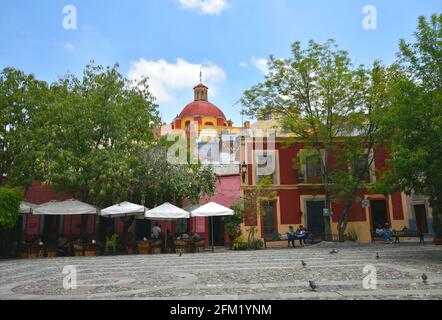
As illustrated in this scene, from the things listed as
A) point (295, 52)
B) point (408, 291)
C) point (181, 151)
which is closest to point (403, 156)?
point (408, 291)

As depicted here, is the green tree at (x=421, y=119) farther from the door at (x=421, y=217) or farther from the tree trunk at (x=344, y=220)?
the door at (x=421, y=217)

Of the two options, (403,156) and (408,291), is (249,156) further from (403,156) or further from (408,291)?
(408,291)

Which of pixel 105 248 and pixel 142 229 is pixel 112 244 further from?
pixel 142 229

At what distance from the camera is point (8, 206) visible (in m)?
14.7

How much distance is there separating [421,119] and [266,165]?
12874 mm

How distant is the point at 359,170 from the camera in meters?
22.9

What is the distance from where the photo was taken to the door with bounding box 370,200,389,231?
24.1 meters

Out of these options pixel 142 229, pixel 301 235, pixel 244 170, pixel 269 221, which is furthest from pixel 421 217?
pixel 142 229

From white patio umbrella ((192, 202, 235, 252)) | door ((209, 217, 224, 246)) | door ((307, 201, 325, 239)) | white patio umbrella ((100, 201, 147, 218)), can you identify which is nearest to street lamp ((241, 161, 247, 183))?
door ((209, 217, 224, 246))

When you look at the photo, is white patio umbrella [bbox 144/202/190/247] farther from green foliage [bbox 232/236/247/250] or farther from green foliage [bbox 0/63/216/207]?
→ green foliage [bbox 232/236/247/250]

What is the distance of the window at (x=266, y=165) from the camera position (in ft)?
78.4

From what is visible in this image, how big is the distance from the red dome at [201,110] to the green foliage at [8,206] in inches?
1418

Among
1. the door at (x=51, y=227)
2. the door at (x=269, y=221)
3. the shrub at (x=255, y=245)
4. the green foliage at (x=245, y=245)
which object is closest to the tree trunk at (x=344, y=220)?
the door at (x=269, y=221)
